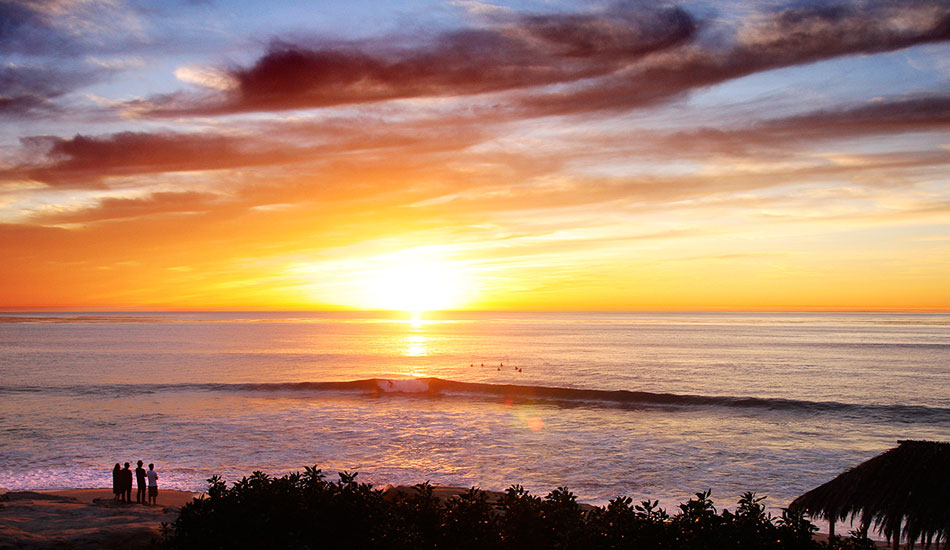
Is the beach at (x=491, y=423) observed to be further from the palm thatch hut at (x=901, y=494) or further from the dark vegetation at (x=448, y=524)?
the dark vegetation at (x=448, y=524)

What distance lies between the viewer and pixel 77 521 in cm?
1609

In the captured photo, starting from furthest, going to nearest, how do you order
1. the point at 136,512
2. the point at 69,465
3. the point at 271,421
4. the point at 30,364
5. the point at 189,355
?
the point at 189,355 < the point at 30,364 < the point at 271,421 < the point at 69,465 < the point at 136,512

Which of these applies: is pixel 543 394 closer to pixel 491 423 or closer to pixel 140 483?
pixel 491 423

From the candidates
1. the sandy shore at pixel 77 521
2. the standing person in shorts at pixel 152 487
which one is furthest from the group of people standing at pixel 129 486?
the sandy shore at pixel 77 521

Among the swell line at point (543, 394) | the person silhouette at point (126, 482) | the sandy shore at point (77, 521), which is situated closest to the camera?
the sandy shore at point (77, 521)

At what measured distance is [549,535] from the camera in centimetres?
884

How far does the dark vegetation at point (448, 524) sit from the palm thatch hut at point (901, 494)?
5846 mm

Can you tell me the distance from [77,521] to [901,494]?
1980 cm

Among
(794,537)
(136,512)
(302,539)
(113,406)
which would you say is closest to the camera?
(794,537)

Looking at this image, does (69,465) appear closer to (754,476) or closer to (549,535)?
(549,535)

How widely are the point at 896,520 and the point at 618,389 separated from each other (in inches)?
1497

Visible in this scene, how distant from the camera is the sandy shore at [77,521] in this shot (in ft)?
45.0

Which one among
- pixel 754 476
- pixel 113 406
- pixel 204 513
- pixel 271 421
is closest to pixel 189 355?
pixel 113 406

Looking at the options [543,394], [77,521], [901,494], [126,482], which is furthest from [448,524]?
[543,394]
